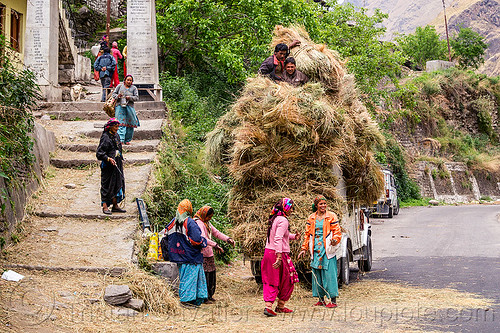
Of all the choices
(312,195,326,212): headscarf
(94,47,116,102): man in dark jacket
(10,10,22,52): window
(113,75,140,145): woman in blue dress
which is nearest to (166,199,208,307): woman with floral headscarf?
(312,195,326,212): headscarf

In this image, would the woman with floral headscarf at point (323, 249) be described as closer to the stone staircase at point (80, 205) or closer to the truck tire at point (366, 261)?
the stone staircase at point (80, 205)

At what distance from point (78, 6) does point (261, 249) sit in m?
26.6

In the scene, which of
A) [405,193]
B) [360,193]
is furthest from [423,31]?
[360,193]

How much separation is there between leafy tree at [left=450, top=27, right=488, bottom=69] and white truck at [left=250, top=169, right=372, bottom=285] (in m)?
52.6

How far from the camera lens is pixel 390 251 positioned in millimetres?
13836

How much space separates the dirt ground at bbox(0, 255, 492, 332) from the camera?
604 cm

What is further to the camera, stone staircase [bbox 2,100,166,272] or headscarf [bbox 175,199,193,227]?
stone staircase [bbox 2,100,166,272]

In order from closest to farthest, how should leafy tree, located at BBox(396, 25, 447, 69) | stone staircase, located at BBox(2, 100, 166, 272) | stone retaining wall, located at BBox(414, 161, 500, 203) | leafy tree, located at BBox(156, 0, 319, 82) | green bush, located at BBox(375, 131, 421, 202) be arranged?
stone staircase, located at BBox(2, 100, 166, 272), leafy tree, located at BBox(156, 0, 319, 82), green bush, located at BBox(375, 131, 421, 202), stone retaining wall, located at BBox(414, 161, 500, 203), leafy tree, located at BBox(396, 25, 447, 69)

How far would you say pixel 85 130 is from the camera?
14289 millimetres

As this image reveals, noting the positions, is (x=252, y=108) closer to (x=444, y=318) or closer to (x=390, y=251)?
(x=444, y=318)

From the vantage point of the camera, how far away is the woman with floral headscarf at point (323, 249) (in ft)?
24.3

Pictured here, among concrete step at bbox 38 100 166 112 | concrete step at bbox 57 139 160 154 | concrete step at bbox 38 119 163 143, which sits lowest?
concrete step at bbox 57 139 160 154

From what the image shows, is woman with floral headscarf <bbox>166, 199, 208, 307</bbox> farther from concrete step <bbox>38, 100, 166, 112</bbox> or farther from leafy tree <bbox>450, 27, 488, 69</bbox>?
leafy tree <bbox>450, 27, 488, 69</bbox>

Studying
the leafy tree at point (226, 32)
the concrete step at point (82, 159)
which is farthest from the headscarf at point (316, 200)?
the leafy tree at point (226, 32)
